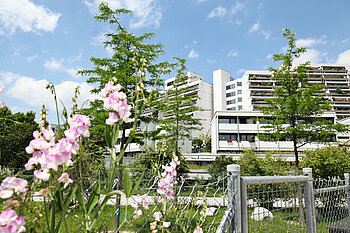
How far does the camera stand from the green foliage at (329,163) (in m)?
8.45

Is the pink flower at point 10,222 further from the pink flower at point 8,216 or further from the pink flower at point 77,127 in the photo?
the pink flower at point 77,127

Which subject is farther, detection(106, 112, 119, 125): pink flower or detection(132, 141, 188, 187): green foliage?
detection(132, 141, 188, 187): green foliage

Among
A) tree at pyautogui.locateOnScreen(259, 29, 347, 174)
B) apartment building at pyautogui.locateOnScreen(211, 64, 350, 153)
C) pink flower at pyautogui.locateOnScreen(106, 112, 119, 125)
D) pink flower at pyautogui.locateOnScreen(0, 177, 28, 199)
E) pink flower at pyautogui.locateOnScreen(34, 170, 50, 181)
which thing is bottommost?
pink flower at pyautogui.locateOnScreen(0, 177, 28, 199)

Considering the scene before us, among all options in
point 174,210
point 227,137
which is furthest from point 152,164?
point 227,137

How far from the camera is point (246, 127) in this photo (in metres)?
30.1

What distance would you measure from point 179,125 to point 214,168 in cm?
469

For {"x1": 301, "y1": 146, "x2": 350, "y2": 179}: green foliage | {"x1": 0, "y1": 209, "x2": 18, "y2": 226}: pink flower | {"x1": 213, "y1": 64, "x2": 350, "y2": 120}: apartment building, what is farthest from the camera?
{"x1": 213, "y1": 64, "x2": 350, "y2": 120}: apartment building

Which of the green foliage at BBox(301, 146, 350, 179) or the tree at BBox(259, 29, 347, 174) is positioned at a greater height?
the tree at BBox(259, 29, 347, 174)

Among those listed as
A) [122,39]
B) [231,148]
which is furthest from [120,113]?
[231,148]

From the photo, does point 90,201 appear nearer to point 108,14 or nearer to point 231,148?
point 108,14

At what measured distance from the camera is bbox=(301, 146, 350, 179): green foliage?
845 cm

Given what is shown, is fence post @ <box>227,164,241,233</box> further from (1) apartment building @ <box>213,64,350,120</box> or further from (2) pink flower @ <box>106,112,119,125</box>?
(1) apartment building @ <box>213,64,350,120</box>

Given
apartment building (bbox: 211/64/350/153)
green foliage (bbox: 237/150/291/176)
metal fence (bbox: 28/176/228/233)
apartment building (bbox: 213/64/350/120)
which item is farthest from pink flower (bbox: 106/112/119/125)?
apartment building (bbox: 213/64/350/120)

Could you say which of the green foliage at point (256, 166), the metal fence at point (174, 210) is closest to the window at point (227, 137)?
the green foliage at point (256, 166)
